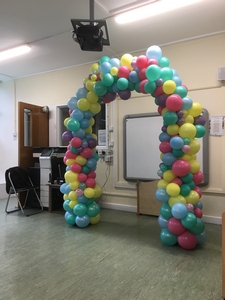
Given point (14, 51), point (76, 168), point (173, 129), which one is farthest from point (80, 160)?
point (14, 51)

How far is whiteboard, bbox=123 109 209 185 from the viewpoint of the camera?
14.8ft

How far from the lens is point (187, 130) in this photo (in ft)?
9.43

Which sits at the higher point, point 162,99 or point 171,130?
point 162,99

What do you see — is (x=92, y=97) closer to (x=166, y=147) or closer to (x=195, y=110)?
(x=166, y=147)

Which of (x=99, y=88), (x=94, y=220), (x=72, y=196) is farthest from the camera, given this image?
(x=94, y=220)

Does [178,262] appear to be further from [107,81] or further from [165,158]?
[107,81]

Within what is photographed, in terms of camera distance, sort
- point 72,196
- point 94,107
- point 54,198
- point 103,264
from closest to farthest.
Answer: point 103,264
point 94,107
point 72,196
point 54,198

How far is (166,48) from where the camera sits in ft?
14.6

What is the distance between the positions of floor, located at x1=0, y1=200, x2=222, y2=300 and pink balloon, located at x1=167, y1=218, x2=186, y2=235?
23cm

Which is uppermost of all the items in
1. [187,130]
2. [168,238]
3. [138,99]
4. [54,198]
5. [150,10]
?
[150,10]

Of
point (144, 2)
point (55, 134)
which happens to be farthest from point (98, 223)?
point (144, 2)

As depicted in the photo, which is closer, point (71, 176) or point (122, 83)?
point (122, 83)

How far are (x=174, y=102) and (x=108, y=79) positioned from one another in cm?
96

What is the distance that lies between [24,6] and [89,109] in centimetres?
163
